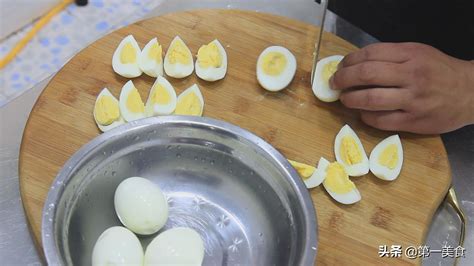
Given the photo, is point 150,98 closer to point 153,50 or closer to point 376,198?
point 153,50

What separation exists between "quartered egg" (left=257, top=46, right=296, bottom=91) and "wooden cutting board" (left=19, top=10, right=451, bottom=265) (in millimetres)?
21

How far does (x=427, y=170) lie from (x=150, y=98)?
1.89 ft

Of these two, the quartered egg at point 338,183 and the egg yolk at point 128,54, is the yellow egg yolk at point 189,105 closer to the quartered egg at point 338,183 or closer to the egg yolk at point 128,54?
the egg yolk at point 128,54

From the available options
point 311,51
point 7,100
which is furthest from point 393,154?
point 7,100

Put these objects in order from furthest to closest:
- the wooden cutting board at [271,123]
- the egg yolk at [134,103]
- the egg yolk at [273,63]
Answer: the egg yolk at [273,63] < the egg yolk at [134,103] < the wooden cutting board at [271,123]

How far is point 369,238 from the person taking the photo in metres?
1.00

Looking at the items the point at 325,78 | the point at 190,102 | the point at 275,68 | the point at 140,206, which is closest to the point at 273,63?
the point at 275,68

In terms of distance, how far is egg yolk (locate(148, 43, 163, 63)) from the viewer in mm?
1189

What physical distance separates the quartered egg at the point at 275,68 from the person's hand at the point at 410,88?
0.41 feet

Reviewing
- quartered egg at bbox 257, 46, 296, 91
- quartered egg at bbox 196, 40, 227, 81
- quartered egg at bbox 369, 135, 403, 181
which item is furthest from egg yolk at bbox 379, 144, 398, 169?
quartered egg at bbox 196, 40, 227, 81

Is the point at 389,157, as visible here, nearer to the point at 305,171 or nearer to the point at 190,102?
the point at 305,171

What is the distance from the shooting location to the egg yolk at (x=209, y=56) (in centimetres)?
120

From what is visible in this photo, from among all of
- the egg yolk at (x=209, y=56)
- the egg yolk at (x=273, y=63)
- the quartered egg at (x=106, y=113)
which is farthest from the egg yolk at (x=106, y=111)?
the egg yolk at (x=273, y=63)

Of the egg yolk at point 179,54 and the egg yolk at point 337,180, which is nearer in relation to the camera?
the egg yolk at point 337,180
